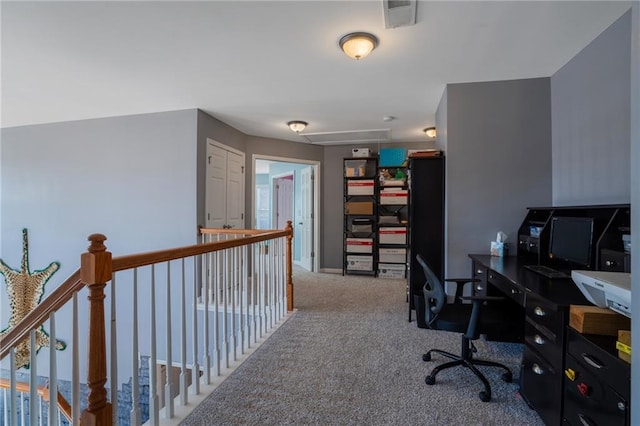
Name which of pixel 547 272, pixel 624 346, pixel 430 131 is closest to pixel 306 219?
pixel 430 131

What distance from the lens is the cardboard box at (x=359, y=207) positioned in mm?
5191

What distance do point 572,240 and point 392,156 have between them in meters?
3.32

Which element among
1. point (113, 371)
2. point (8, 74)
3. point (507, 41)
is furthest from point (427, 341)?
point (8, 74)

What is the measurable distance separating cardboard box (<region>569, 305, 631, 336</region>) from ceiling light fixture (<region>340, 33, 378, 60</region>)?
207 centimetres

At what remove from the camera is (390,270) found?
16.7 feet

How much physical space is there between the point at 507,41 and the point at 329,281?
12.3 ft

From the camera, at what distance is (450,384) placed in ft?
6.55

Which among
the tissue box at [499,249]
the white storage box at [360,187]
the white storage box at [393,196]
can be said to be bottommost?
the tissue box at [499,249]

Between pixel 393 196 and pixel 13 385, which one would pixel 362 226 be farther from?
pixel 13 385

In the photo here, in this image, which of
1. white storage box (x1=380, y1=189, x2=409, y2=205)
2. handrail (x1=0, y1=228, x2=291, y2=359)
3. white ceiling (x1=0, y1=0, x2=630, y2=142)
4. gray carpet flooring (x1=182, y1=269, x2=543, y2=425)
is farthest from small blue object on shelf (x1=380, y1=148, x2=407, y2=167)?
handrail (x1=0, y1=228, x2=291, y2=359)

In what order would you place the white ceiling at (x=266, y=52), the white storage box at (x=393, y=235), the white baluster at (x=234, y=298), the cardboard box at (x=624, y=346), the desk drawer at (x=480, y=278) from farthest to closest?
1. the white storage box at (x=393, y=235)
2. the desk drawer at (x=480, y=278)
3. the white baluster at (x=234, y=298)
4. the white ceiling at (x=266, y=52)
5. the cardboard box at (x=624, y=346)

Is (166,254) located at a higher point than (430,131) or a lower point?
lower

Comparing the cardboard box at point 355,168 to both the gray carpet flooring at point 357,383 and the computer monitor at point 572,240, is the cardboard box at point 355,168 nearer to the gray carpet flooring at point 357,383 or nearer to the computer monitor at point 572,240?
the gray carpet flooring at point 357,383

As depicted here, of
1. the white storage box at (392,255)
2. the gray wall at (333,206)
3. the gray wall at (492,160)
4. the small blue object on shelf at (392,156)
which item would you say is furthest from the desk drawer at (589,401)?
the gray wall at (333,206)
